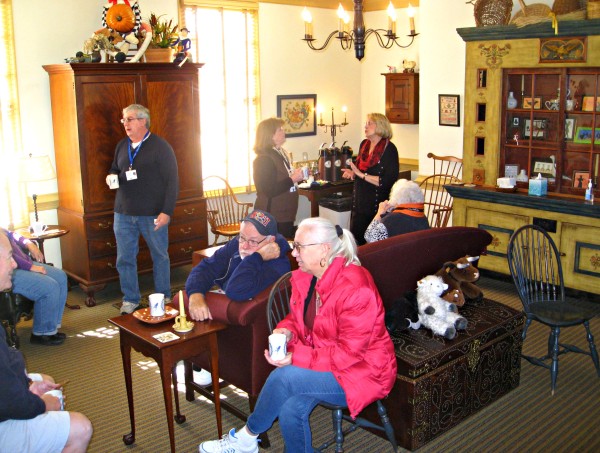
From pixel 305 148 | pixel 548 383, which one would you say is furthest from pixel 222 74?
pixel 548 383

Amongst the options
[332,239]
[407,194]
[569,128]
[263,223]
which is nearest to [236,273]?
[263,223]

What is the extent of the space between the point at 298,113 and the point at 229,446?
5.67 meters

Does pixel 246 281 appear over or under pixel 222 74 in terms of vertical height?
under

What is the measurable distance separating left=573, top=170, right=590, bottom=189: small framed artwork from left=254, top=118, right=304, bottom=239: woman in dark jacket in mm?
2389

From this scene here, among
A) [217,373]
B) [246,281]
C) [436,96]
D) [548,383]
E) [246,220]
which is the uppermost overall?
[436,96]

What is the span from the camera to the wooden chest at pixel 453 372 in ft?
11.8

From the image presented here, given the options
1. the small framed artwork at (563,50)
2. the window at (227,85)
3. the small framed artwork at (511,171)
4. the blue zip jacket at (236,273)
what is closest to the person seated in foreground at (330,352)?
the blue zip jacket at (236,273)

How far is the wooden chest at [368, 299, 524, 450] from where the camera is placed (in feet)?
11.8

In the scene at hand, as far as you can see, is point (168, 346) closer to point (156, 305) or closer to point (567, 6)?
point (156, 305)

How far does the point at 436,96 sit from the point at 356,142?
1.97 m

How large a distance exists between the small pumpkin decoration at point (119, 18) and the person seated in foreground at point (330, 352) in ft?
11.9

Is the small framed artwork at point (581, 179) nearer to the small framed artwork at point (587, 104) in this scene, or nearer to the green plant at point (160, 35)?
the small framed artwork at point (587, 104)

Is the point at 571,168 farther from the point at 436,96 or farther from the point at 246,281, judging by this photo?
the point at 246,281

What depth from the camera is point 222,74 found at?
7641mm
